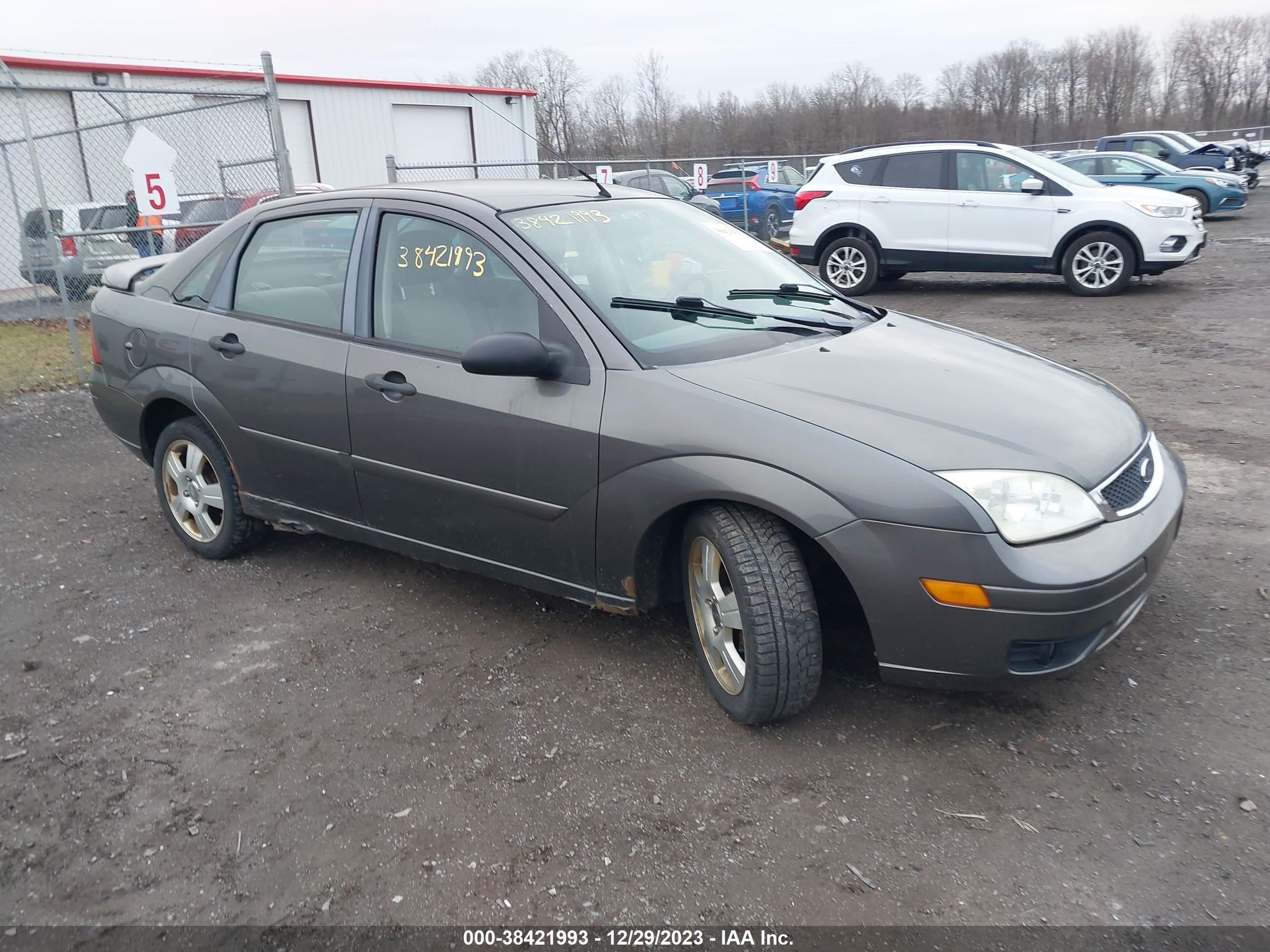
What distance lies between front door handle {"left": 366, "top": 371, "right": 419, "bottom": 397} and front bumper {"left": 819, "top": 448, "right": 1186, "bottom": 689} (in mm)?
1720

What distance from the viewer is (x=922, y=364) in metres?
3.54

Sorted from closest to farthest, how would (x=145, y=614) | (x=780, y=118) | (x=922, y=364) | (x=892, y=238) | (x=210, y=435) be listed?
(x=922, y=364), (x=145, y=614), (x=210, y=435), (x=892, y=238), (x=780, y=118)

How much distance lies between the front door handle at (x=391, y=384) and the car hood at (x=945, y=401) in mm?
1068

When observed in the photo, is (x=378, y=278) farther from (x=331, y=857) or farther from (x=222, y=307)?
(x=331, y=857)

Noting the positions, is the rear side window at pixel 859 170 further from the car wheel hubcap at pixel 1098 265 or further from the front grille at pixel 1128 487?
the front grille at pixel 1128 487

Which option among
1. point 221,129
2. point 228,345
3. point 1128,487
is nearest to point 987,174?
point 1128,487

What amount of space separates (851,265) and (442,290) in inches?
387

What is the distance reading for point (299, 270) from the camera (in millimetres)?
4367

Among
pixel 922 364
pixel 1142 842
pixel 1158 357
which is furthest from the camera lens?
pixel 1158 357

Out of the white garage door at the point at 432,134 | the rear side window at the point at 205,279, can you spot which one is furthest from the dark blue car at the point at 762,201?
the rear side window at the point at 205,279

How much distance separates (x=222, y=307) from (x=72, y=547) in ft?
5.34

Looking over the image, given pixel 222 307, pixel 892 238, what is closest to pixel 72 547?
pixel 222 307

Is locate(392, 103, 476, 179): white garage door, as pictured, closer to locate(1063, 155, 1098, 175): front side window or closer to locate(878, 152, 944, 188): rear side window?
locate(1063, 155, 1098, 175): front side window

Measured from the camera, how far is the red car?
13.2 metres
